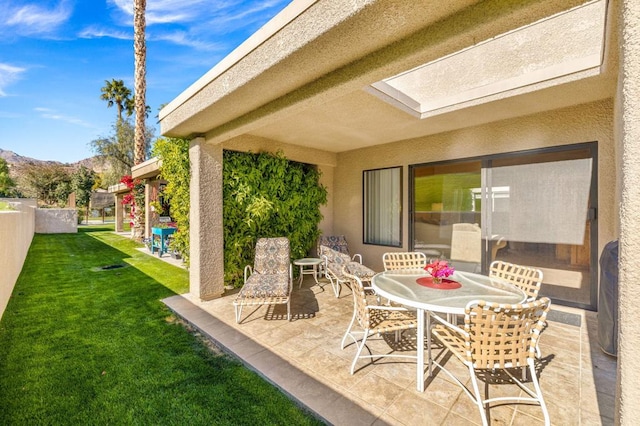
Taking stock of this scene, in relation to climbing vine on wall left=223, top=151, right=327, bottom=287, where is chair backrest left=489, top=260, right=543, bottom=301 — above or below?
below

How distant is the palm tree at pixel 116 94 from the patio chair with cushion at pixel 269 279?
28564mm

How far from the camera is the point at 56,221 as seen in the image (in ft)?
62.8

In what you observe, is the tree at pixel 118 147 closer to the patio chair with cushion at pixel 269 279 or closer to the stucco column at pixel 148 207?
the stucco column at pixel 148 207

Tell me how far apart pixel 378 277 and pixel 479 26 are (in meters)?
3.06

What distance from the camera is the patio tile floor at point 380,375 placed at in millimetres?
2582

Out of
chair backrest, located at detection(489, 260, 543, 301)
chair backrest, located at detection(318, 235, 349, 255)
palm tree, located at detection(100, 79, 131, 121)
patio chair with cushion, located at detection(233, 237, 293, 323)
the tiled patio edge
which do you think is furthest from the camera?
palm tree, located at detection(100, 79, 131, 121)

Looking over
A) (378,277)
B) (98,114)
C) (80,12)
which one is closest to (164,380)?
(378,277)

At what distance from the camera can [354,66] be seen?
314cm

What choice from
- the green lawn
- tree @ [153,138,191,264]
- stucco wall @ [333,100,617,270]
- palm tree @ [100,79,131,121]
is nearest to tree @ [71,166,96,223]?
palm tree @ [100,79,131,121]

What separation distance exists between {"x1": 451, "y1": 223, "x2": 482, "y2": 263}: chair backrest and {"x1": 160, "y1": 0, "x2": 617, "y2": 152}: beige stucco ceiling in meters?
2.34

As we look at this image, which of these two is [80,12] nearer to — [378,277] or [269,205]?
[269,205]

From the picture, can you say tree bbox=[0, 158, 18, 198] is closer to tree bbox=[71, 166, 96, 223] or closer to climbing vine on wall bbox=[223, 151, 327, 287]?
tree bbox=[71, 166, 96, 223]

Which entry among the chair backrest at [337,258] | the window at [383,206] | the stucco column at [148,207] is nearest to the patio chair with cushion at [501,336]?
the chair backrest at [337,258]

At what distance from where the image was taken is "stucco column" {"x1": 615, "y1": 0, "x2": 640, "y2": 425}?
4.75 ft
